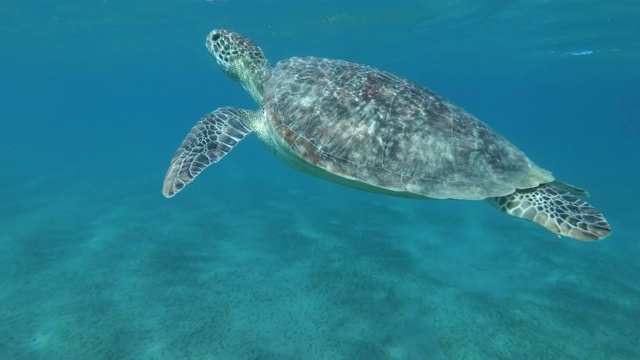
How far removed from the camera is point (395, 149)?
5055 millimetres

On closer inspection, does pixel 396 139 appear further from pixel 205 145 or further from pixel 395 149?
pixel 205 145

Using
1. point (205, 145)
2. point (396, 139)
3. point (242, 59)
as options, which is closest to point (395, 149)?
point (396, 139)

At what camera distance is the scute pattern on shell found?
4.93m

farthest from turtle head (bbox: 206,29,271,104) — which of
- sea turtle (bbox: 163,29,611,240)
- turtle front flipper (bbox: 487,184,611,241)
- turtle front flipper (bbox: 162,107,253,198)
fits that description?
turtle front flipper (bbox: 487,184,611,241)

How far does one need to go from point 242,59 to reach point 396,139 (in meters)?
4.26

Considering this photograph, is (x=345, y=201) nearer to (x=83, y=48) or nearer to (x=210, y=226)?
(x=210, y=226)

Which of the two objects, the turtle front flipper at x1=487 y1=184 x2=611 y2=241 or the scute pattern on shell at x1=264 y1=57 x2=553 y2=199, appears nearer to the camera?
the turtle front flipper at x1=487 y1=184 x2=611 y2=241

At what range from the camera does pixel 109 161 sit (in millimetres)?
26094

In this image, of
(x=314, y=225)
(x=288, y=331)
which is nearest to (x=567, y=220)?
(x=288, y=331)

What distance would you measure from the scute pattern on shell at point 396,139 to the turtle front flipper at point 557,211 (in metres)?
0.19

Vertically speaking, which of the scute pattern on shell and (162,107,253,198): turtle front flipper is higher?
the scute pattern on shell

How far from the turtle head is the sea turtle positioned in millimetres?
1622

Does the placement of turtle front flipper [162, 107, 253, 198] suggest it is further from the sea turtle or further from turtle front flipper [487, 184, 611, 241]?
turtle front flipper [487, 184, 611, 241]

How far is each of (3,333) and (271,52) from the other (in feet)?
128
